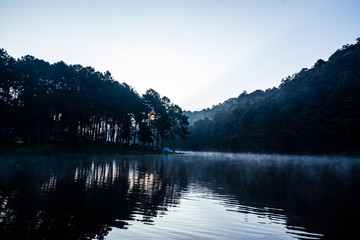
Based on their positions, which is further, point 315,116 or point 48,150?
point 315,116

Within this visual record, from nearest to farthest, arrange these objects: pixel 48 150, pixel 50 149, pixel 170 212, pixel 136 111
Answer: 1. pixel 170 212
2. pixel 48 150
3. pixel 50 149
4. pixel 136 111

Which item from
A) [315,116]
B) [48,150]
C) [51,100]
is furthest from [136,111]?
[315,116]

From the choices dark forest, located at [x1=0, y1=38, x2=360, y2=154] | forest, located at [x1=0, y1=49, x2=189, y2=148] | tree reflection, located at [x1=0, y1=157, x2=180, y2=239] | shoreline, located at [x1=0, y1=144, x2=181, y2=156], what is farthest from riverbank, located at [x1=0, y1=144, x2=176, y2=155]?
tree reflection, located at [x1=0, y1=157, x2=180, y2=239]

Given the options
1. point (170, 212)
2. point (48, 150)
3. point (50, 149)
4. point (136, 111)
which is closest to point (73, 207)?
point (170, 212)

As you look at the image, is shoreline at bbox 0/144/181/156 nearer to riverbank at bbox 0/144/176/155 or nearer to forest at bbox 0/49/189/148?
riverbank at bbox 0/144/176/155

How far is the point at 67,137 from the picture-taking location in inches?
3027

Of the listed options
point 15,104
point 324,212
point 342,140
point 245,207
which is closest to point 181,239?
point 245,207

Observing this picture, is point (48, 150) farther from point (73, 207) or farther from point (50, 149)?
point (73, 207)

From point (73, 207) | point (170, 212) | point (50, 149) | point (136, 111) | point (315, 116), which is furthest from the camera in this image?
point (315, 116)

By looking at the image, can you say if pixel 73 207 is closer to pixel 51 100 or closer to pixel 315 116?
pixel 51 100

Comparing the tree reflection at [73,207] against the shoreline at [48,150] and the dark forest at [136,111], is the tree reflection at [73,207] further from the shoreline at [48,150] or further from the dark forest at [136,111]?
the dark forest at [136,111]

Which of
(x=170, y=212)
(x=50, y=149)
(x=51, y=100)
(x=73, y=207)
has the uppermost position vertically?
Answer: (x=51, y=100)

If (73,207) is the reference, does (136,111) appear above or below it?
above

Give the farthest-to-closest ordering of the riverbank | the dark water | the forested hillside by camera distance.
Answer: the forested hillside
the riverbank
the dark water
